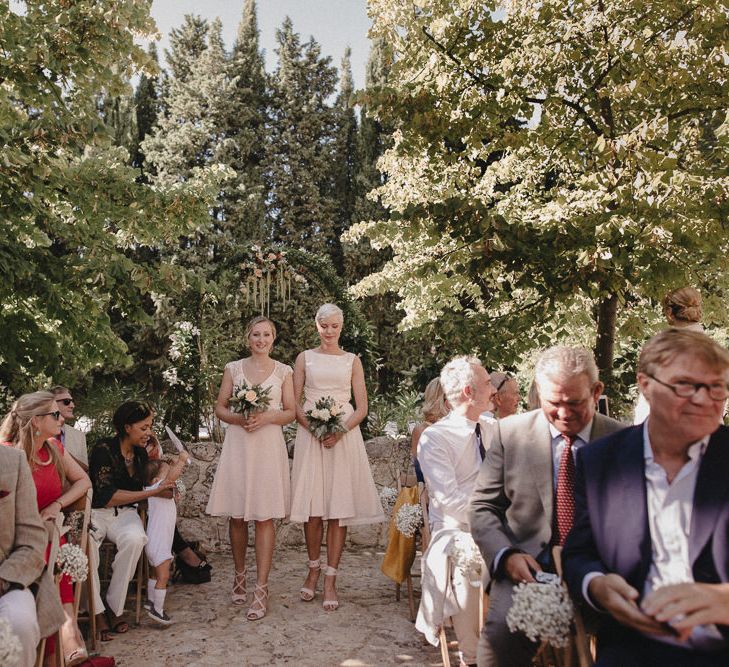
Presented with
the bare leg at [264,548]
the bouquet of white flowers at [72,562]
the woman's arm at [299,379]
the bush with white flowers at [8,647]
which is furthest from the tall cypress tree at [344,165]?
the bush with white flowers at [8,647]

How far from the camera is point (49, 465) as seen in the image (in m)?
3.98

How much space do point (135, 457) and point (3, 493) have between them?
88.5 inches

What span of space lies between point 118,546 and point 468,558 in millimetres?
2840

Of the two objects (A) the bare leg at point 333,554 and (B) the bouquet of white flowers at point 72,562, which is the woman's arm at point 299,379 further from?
(B) the bouquet of white flowers at point 72,562

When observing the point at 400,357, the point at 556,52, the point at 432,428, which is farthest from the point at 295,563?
the point at 400,357

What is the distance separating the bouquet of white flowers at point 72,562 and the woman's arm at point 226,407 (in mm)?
1557

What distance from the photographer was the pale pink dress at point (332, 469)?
511 centimetres

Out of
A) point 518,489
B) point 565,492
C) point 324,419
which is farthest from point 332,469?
point 565,492

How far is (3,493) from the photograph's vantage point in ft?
9.55

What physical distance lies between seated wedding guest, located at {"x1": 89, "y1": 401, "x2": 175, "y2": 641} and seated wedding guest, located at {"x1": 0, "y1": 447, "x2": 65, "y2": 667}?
4.67 ft

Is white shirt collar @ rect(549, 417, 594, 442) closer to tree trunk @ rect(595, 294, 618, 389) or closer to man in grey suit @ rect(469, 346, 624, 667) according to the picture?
man in grey suit @ rect(469, 346, 624, 667)

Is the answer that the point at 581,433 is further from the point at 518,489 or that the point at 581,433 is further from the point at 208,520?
the point at 208,520

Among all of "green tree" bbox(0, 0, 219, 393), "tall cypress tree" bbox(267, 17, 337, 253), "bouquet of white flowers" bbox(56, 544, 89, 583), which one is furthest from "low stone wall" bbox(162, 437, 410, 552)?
"tall cypress tree" bbox(267, 17, 337, 253)

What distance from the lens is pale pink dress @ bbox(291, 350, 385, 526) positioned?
5113 millimetres
